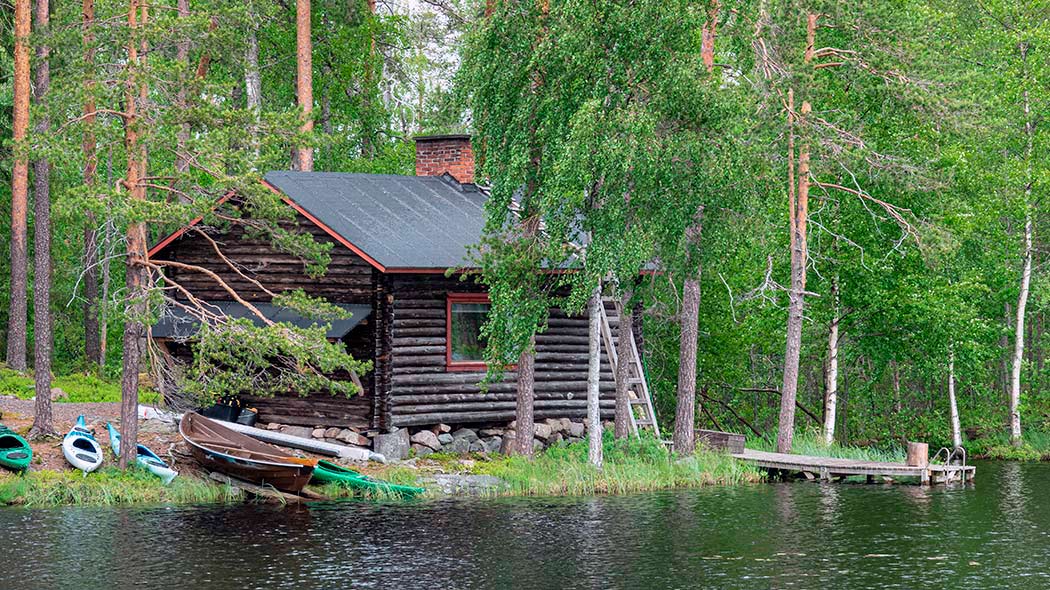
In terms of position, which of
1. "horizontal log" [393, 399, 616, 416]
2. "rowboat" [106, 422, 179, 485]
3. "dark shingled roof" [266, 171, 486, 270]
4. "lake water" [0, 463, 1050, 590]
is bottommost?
"lake water" [0, 463, 1050, 590]

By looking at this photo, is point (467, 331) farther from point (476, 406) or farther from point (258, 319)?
point (258, 319)

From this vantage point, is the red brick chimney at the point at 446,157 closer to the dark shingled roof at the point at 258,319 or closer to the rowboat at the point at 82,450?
the dark shingled roof at the point at 258,319

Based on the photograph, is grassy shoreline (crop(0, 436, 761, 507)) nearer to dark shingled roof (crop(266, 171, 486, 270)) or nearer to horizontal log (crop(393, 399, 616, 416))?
horizontal log (crop(393, 399, 616, 416))

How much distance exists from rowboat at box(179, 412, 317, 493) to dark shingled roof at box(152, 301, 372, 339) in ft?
7.20

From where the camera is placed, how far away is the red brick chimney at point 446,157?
2900 centimetres

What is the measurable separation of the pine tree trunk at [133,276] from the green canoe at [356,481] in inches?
130

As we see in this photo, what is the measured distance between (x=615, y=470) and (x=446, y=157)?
374 inches

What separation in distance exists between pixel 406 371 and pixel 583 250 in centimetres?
433

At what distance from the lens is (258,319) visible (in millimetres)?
24234

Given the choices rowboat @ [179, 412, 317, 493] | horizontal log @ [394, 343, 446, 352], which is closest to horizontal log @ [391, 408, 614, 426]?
horizontal log @ [394, 343, 446, 352]

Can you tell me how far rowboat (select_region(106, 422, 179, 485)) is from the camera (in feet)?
70.3

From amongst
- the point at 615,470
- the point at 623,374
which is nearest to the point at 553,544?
the point at 615,470

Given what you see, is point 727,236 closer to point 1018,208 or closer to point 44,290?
point 1018,208

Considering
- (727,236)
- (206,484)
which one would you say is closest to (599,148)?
(727,236)
